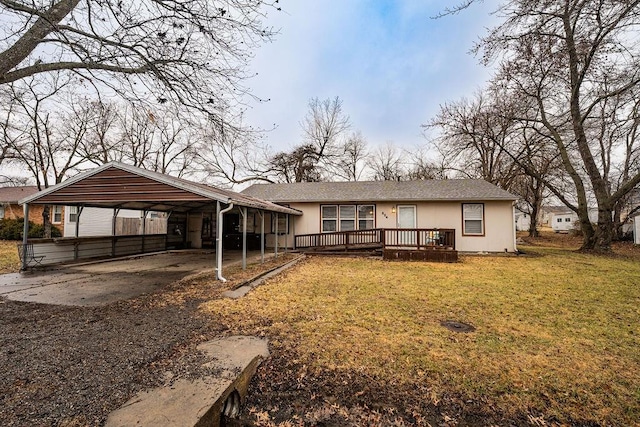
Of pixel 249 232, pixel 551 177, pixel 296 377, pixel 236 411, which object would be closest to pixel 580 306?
pixel 296 377

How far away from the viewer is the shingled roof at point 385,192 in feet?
42.4

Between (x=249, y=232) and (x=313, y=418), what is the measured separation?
1322cm

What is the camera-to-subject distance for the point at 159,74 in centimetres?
468

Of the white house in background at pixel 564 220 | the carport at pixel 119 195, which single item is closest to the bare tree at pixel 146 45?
the carport at pixel 119 195

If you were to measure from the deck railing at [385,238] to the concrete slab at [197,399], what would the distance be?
9312 mm

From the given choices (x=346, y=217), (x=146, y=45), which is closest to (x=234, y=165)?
(x=346, y=217)

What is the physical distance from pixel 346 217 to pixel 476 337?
10.7 meters

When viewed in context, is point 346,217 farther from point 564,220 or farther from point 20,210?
point 564,220

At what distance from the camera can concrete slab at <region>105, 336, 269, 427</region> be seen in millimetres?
2012

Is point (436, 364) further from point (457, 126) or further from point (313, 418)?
point (457, 126)

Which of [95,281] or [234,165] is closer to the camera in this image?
[95,281]

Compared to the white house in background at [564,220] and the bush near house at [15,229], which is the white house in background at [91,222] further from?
the white house in background at [564,220]

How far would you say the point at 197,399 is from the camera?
224 centimetres

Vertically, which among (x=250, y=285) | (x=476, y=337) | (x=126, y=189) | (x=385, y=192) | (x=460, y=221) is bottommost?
(x=476, y=337)
